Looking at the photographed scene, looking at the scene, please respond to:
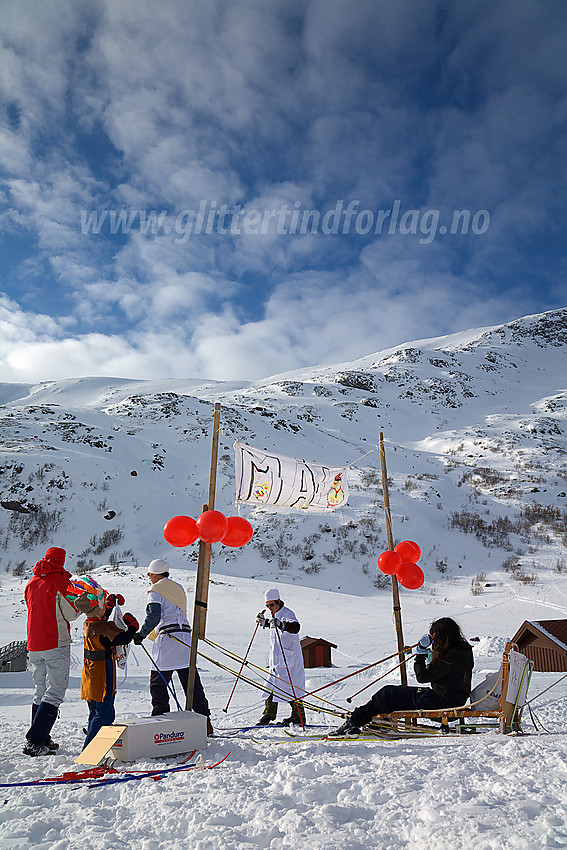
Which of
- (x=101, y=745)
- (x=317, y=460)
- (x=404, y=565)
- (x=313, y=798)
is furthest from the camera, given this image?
(x=317, y=460)

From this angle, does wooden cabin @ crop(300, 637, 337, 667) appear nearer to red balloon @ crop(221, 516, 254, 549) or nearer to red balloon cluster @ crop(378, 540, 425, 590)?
red balloon cluster @ crop(378, 540, 425, 590)

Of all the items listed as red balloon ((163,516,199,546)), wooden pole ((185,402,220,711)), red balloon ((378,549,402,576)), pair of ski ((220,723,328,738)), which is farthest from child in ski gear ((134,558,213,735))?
red balloon ((378,549,402,576))

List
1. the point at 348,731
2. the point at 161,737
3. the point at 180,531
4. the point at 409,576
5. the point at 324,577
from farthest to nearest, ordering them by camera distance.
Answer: the point at 324,577 → the point at 409,576 → the point at 180,531 → the point at 348,731 → the point at 161,737

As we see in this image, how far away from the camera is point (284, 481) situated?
791 cm

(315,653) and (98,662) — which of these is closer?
(98,662)

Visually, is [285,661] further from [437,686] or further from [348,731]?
[437,686]

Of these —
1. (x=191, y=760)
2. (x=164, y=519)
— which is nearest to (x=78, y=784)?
(x=191, y=760)

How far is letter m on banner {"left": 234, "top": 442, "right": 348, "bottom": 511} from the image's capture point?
7449mm

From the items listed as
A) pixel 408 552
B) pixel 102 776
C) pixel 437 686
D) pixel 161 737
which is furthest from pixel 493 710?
pixel 102 776

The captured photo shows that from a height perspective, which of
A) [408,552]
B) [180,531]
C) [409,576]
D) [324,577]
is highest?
[180,531]

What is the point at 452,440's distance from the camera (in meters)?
46.9

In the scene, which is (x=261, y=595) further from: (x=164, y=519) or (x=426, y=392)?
(x=426, y=392)

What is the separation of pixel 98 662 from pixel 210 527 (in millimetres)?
1891

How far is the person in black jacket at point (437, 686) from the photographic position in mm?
5043
